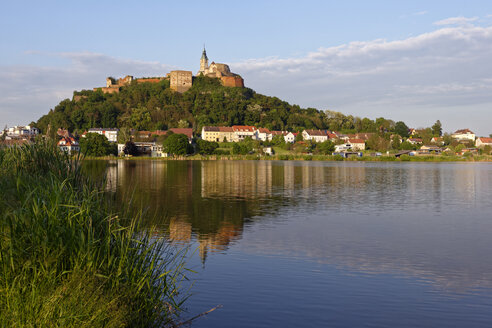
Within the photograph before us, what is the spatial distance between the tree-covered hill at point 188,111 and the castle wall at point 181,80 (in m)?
2.89

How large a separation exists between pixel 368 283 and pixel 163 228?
8.41 meters

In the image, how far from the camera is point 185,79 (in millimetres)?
171000

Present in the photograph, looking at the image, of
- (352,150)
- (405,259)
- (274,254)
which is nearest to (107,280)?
(274,254)

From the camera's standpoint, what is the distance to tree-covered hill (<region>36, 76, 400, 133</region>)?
146250 millimetres

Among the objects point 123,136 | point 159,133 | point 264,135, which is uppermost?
point 159,133

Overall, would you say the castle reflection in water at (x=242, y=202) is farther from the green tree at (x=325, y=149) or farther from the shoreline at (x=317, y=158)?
the green tree at (x=325, y=149)

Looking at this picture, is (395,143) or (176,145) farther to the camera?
(395,143)

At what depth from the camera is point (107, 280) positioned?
648 cm

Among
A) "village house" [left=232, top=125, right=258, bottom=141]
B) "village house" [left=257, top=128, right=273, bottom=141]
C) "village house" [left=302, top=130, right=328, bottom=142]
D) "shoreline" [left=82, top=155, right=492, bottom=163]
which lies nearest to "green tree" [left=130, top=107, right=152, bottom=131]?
"village house" [left=232, top=125, right=258, bottom=141]

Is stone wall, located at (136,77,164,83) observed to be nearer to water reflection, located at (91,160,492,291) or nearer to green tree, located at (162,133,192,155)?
green tree, located at (162,133,192,155)

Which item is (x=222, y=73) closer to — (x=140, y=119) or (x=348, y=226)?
(x=140, y=119)

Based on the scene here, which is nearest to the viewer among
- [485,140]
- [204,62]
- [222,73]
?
[485,140]

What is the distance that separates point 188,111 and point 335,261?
148 meters

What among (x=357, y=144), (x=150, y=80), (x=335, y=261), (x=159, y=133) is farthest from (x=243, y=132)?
(x=335, y=261)
